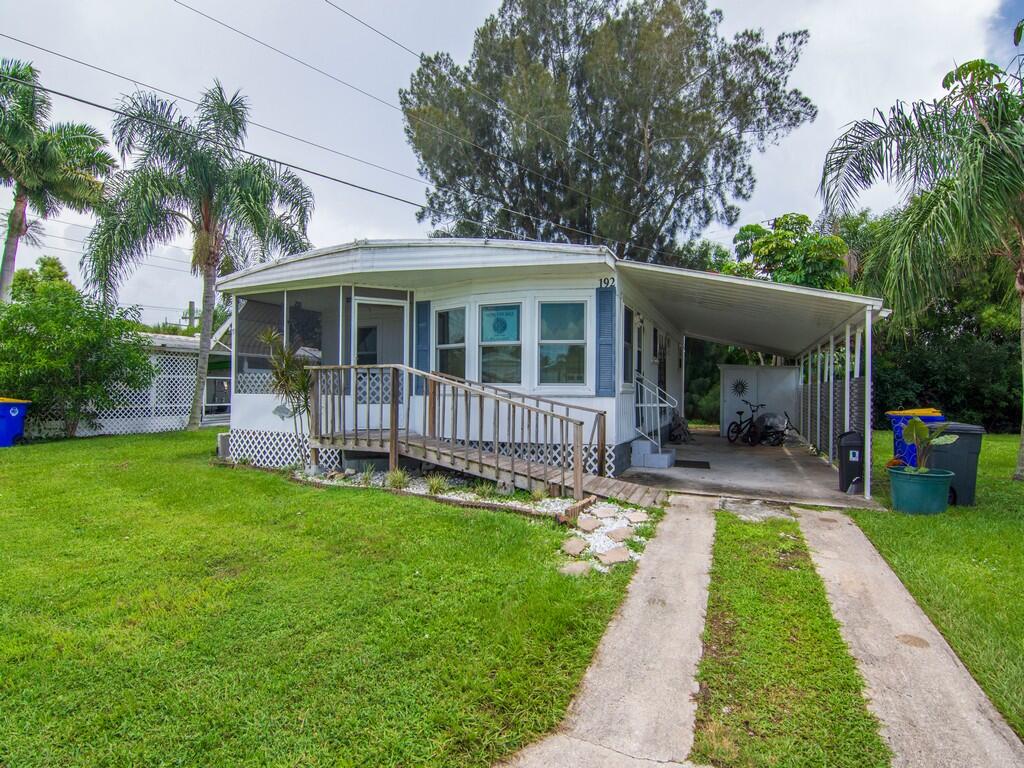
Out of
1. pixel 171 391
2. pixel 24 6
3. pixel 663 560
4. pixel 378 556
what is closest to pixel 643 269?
pixel 663 560

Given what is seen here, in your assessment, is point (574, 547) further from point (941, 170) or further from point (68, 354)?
point (68, 354)

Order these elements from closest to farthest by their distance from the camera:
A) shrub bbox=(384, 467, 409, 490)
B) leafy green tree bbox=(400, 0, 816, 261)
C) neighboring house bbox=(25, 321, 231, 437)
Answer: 1. shrub bbox=(384, 467, 409, 490)
2. neighboring house bbox=(25, 321, 231, 437)
3. leafy green tree bbox=(400, 0, 816, 261)

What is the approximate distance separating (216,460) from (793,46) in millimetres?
19978

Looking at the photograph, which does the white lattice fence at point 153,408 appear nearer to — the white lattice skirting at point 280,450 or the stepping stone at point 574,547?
the white lattice skirting at point 280,450

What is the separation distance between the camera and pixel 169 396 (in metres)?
14.7

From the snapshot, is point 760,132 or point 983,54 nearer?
point 983,54

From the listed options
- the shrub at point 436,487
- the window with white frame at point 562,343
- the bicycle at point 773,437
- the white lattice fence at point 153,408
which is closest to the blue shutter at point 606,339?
the window with white frame at point 562,343

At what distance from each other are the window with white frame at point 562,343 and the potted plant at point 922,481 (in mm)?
3549

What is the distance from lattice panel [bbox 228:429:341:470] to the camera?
8031mm

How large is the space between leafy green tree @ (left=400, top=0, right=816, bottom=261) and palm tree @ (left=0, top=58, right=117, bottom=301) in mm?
9526

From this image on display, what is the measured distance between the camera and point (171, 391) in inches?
582

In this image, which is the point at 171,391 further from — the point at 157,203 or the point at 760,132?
the point at 760,132

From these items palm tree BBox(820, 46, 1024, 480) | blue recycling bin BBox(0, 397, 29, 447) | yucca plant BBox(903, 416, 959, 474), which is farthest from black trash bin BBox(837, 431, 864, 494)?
blue recycling bin BBox(0, 397, 29, 447)

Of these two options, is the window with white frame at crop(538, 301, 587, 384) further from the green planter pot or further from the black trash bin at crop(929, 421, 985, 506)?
the black trash bin at crop(929, 421, 985, 506)
